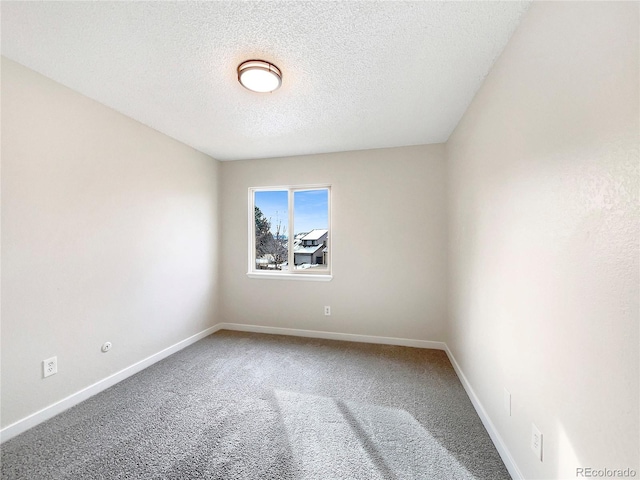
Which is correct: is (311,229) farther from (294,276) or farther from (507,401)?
(507,401)

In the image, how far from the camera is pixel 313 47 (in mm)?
1556

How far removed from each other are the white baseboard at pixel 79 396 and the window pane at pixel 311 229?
181cm

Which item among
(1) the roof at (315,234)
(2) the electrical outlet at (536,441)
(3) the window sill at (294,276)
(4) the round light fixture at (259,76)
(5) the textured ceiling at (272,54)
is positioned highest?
(5) the textured ceiling at (272,54)

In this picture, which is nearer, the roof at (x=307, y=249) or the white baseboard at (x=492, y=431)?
the white baseboard at (x=492, y=431)

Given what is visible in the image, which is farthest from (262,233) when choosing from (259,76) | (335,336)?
(259,76)

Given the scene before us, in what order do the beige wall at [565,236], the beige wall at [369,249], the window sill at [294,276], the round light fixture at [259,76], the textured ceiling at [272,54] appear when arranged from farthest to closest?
the window sill at [294,276]
the beige wall at [369,249]
the round light fixture at [259,76]
the textured ceiling at [272,54]
the beige wall at [565,236]

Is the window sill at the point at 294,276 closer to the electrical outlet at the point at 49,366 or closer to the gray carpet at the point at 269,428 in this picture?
the gray carpet at the point at 269,428

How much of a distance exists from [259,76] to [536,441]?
2.48 metres

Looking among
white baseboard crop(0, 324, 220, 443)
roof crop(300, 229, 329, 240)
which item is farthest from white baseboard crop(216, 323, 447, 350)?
roof crop(300, 229, 329, 240)

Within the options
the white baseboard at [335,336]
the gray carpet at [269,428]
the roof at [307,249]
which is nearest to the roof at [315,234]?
the roof at [307,249]

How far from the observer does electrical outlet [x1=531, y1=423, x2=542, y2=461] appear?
1.20 m

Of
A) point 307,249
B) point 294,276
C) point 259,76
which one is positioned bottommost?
point 294,276

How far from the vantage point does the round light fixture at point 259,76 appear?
1666 mm

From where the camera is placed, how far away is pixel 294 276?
142 inches
